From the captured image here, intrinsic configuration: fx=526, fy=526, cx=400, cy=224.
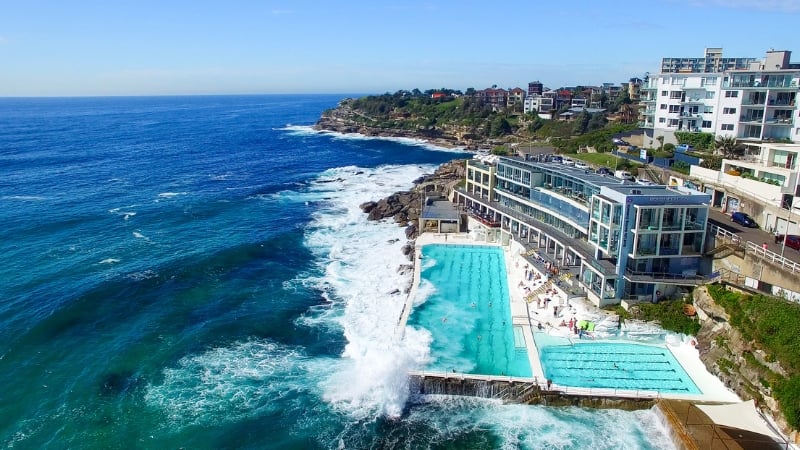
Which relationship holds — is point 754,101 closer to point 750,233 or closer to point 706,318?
point 750,233

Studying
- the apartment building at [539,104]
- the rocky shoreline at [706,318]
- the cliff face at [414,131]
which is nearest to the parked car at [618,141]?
the rocky shoreline at [706,318]

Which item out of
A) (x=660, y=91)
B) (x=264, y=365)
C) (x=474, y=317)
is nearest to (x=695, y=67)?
(x=660, y=91)

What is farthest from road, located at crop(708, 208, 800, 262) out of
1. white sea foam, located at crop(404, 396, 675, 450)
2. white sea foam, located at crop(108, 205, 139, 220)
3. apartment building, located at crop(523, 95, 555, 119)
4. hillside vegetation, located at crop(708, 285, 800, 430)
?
apartment building, located at crop(523, 95, 555, 119)

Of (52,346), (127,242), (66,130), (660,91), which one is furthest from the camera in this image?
(66,130)

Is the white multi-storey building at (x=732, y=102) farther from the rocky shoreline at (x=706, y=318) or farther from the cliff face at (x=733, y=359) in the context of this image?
the cliff face at (x=733, y=359)

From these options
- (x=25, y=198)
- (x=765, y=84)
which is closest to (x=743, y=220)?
(x=765, y=84)

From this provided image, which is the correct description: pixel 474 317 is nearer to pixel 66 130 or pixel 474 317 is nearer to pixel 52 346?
pixel 52 346
